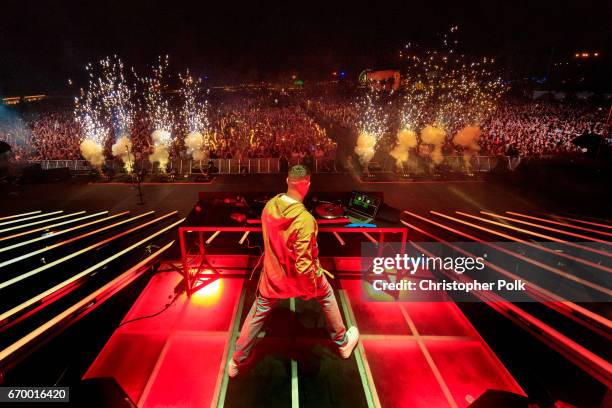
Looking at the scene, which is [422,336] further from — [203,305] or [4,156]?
[4,156]

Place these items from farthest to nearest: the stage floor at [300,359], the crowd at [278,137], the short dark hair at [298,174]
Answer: the crowd at [278,137] → the stage floor at [300,359] → the short dark hair at [298,174]

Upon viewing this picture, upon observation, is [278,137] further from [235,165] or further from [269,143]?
[235,165]

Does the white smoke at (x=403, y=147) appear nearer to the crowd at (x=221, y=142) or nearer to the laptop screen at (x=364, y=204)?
the crowd at (x=221, y=142)

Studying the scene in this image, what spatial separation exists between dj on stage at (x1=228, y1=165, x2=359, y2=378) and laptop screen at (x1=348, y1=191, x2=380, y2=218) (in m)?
1.70

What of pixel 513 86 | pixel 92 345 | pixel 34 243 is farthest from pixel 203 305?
pixel 513 86

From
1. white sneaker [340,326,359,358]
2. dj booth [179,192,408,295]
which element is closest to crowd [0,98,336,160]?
dj booth [179,192,408,295]

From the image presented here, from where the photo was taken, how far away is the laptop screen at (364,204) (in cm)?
438

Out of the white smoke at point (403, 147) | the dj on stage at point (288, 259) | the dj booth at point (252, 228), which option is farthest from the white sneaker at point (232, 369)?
the white smoke at point (403, 147)

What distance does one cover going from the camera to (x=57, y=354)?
3490 millimetres

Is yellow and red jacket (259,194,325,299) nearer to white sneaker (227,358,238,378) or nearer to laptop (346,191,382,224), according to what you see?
white sneaker (227,358,238,378)

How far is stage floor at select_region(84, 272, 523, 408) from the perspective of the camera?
2.93m

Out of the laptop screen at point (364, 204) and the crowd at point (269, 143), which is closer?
the laptop screen at point (364, 204)

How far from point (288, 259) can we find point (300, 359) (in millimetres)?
1364

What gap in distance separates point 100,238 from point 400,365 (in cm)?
689
